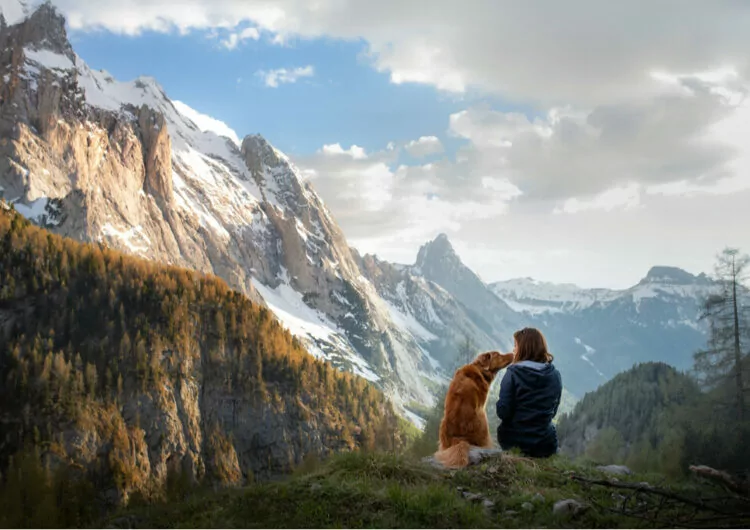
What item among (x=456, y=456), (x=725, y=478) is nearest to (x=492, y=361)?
(x=456, y=456)

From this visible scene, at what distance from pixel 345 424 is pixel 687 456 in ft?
500

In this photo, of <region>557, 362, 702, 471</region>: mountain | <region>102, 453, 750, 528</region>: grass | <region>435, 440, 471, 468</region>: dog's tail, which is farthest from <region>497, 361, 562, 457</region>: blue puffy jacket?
<region>557, 362, 702, 471</region>: mountain

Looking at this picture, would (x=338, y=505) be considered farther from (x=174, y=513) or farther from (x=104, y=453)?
(x=104, y=453)

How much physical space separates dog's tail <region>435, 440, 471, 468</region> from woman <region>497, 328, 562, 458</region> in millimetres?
1472

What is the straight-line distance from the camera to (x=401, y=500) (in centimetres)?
1000

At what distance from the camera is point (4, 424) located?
123 meters

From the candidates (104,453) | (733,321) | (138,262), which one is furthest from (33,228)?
(733,321)

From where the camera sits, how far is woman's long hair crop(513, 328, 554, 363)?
14312mm

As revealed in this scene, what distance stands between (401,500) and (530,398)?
17.4ft

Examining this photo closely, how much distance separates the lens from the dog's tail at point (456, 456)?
12899mm

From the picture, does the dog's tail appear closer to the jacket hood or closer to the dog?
the dog

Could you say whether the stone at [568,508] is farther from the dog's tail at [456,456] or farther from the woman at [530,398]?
the woman at [530,398]

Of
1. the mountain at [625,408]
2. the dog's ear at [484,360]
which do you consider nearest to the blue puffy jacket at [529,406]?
the dog's ear at [484,360]

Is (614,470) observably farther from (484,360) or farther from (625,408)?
(625,408)
